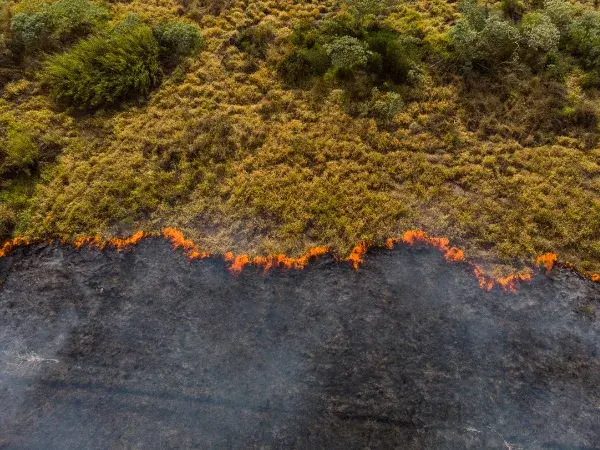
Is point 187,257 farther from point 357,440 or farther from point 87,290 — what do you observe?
point 357,440

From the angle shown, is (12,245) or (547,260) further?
(12,245)

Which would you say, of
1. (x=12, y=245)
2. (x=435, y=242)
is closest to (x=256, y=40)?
(x=435, y=242)

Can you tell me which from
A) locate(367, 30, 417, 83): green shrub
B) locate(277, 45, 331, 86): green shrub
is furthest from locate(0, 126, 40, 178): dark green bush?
locate(367, 30, 417, 83): green shrub

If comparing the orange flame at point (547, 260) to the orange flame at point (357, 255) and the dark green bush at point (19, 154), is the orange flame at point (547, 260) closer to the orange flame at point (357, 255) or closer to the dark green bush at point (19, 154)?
the orange flame at point (357, 255)

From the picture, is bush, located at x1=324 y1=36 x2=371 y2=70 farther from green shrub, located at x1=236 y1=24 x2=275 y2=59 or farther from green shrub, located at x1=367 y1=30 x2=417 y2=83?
green shrub, located at x1=236 y1=24 x2=275 y2=59

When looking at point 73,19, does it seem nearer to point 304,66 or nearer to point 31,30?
point 31,30

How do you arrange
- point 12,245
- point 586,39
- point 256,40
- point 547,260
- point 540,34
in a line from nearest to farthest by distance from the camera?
point 547,260
point 12,245
point 540,34
point 586,39
point 256,40
